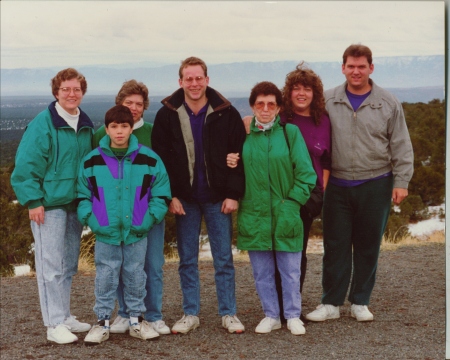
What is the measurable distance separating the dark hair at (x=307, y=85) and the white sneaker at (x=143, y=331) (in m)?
1.83

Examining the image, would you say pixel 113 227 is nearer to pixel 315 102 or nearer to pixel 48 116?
pixel 48 116

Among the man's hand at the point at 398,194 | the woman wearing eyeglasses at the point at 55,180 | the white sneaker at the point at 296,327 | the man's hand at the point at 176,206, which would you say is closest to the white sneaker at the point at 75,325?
the woman wearing eyeglasses at the point at 55,180

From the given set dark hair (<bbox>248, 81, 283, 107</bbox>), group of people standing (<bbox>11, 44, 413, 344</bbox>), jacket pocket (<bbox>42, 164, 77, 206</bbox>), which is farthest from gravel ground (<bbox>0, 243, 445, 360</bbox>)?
dark hair (<bbox>248, 81, 283, 107</bbox>)

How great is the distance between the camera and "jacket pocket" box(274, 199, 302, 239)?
4.58m

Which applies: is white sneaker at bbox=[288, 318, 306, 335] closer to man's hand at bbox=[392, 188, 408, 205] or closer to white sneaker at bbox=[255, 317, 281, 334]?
white sneaker at bbox=[255, 317, 281, 334]

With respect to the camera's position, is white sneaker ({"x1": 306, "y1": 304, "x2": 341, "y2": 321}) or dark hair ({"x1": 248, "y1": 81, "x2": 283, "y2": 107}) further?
white sneaker ({"x1": 306, "y1": 304, "x2": 341, "y2": 321})

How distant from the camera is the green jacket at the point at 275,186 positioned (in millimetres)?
4551

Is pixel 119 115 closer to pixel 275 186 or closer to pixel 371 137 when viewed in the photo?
pixel 275 186

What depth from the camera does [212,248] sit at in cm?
479

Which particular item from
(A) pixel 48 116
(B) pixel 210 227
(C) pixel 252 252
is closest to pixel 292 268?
(C) pixel 252 252

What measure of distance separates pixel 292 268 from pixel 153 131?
4.60 ft

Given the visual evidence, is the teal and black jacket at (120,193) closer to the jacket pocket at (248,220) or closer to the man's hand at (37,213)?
the man's hand at (37,213)

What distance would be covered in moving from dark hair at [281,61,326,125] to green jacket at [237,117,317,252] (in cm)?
23

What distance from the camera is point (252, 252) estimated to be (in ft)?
15.6
